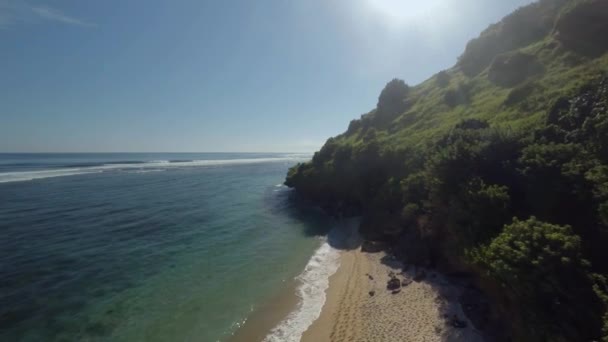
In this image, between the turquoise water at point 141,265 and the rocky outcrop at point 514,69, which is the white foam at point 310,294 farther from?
the rocky outcrop at point 514,69

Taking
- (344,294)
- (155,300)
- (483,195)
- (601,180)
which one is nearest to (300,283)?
(344,294)

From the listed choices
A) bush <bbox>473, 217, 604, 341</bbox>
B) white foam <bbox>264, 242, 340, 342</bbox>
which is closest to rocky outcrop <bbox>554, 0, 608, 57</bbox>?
bush <bbox>473, 217, 604, 341</bbox>

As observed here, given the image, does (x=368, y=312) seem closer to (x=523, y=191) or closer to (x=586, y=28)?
(x=523, y=191)

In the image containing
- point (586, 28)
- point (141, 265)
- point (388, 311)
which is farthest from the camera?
point (586, 28)

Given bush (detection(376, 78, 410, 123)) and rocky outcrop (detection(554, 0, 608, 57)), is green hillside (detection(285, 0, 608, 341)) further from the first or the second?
bush (detection(376, 78, 410, 123))

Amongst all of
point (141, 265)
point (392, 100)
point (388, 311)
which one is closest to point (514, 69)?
point (392, 100)

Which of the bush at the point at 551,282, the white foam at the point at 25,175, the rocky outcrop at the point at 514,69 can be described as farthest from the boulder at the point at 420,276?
the white foam at the point at 25,175

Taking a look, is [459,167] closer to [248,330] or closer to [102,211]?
[248,330]
